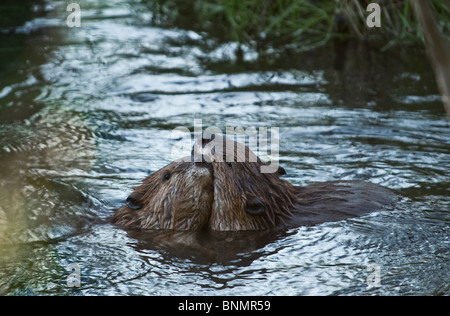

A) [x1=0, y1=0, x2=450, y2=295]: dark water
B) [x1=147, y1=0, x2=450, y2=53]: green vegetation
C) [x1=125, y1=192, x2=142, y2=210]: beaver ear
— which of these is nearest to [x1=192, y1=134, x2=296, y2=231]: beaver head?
[x1=0, y1=0, x2=450, y2=295]: dark water

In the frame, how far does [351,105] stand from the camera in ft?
27.7

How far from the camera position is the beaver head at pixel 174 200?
5.34 meters

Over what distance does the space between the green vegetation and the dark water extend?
33cm

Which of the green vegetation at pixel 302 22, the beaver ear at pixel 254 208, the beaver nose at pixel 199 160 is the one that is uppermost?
the green vegetation at pixel 302 22

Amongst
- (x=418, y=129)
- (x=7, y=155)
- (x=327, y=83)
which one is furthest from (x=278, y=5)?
(x=7, y=155)

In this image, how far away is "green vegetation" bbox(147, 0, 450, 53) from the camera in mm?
10172

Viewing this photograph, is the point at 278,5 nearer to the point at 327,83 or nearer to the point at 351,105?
the point at 327,83

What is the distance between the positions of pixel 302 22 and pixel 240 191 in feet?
20.5

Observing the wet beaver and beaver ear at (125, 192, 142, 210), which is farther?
beaver ear at (125, 192, 142, 210)

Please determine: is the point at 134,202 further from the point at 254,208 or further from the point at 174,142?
the point at 174,142

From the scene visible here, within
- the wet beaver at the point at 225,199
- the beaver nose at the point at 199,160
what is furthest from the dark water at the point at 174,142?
the beaver nose at the point at 199,160

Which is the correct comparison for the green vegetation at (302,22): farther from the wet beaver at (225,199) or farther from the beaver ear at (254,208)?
the beaver ear at (254,208)

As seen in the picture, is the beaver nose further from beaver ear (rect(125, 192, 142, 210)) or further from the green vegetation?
the green vegetation

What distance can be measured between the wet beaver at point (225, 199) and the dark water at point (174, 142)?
0.45 feet
